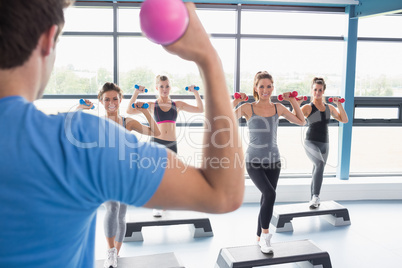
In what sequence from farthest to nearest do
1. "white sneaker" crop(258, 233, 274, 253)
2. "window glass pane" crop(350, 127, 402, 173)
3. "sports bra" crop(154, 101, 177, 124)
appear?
1. "window glass pane" crop(350, 127, 402, 173)
2. "sports bra" crop(154, 101, 177, 124)
3. "white sneaker" crop(258, 233, 274, 253)

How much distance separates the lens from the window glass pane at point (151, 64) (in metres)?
4.85

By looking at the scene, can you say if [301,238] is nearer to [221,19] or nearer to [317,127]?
[317,127]

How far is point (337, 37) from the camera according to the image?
5129 mm

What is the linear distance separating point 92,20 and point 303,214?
353 centimetres

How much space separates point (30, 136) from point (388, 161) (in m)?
19.0

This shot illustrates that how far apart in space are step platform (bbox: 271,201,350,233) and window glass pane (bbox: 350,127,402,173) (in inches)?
301

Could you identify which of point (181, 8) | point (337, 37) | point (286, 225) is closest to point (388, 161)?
point (337, 37)

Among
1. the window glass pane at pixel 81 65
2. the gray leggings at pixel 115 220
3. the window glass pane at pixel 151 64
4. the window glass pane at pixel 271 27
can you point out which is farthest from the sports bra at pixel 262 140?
the window glass pane at pixel 81 65

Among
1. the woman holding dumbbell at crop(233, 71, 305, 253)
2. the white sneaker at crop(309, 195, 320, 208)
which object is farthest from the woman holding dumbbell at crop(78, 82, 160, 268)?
the white sneaker at crop(309, 195, 320, 208)

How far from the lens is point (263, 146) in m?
3.47

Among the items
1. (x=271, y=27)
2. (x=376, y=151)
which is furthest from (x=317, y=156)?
(x=376, y=151)

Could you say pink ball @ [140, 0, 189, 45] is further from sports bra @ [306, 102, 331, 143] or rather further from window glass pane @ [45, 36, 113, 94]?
window glass pane @ [45, 36, 113, 94]

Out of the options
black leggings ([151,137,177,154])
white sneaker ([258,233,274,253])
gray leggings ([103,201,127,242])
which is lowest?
white sneaker ([258,233,274,253])

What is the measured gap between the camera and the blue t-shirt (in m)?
0.45
